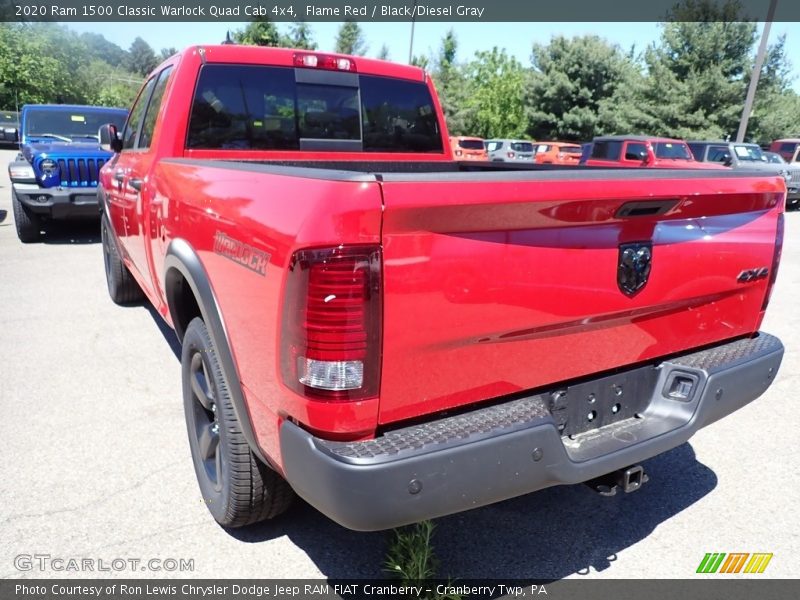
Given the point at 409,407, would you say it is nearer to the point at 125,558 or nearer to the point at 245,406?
the point at 245,406

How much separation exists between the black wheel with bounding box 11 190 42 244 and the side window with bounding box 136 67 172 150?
5.50 m

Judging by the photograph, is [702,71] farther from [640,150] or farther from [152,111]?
[152,111]

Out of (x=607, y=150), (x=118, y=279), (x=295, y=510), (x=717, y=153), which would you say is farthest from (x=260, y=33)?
(x=295, y=510)

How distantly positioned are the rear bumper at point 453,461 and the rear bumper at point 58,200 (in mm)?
7623

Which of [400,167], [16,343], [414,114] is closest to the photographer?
[400,167]

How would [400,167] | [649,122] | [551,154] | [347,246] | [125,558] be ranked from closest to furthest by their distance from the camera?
1. [347,246]
2. [125,558]
3. [400,167]
4. [551,154]
5. [649,122]

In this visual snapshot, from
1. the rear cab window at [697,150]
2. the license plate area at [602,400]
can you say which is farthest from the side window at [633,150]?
the license plate area at [602,400]

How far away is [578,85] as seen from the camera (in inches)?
1395

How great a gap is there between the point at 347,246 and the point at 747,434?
3136mm

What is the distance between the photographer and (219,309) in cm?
229

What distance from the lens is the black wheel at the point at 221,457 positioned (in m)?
2.33

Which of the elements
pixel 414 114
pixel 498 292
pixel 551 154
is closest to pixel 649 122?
pixel 551 154

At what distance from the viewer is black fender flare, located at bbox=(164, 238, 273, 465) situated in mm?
2152

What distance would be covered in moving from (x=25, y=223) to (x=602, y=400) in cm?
887
